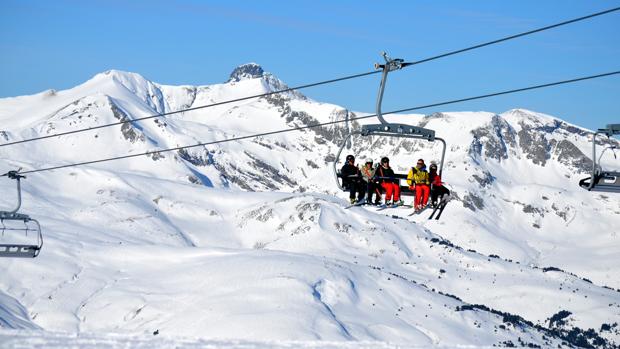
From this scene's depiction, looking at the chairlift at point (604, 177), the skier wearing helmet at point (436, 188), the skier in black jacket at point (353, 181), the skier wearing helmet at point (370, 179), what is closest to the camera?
the chairlift at point (604, 177)

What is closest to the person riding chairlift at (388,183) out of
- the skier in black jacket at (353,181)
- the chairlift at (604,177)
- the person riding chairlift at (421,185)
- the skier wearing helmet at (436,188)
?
the skier in black jacket at (353,181)

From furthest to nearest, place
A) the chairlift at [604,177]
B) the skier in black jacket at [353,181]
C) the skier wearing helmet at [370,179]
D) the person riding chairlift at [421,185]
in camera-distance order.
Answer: the skier in black jacket at [353,181] < the skier wearing helmet at [370,179] < the person riding chairlift at [421,185] < the chairlift at [604,177]

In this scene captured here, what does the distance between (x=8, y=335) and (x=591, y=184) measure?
69.6 ft

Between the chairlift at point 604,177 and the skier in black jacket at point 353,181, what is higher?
the chairlift at point 604,177

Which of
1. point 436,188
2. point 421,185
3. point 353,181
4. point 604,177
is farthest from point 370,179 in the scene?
point 604,177

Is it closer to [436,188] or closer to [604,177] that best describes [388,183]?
[436,188]

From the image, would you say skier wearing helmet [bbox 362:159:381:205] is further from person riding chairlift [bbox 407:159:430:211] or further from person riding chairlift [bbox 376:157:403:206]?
person riding chairlift [bbox 407:159:430:211]

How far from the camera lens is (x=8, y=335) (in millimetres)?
33812

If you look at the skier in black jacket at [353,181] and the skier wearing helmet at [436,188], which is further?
the skier in black jacket at [353,181]

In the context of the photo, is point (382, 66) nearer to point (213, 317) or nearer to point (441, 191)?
point (441, 191)

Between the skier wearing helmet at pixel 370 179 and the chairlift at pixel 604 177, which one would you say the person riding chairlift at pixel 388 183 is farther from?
the chairlift at pixel 604 177

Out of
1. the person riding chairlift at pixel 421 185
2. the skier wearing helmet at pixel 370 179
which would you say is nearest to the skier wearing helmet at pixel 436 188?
the person riding chairlift at pixel 421 185

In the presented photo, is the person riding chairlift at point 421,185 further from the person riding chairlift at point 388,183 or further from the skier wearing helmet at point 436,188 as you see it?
the person riding chairlift at point 388,183

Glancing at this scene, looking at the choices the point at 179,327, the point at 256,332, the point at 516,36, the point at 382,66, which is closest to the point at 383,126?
the point at 382,66
